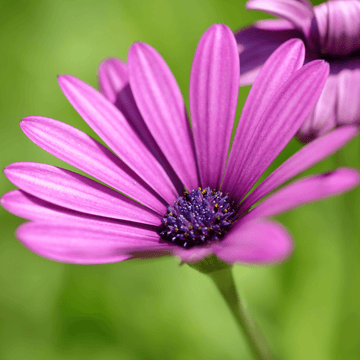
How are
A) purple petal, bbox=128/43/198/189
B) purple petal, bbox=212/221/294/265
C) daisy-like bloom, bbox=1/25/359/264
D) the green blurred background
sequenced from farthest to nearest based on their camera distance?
the green blurred background
purple petal, bbox=128/43/198/189
daisy-like bloom, bbox=1/25/359/264
purple petal, bbox=212/221/294/265

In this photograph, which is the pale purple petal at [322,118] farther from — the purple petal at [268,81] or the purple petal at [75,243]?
the purple petal at [75,243]

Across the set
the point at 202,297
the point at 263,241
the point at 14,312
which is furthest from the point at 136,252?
the point at 14,312

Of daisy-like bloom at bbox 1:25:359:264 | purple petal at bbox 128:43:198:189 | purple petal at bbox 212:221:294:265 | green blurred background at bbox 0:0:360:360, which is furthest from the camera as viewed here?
green blurred background at bbox 0:0:360:360

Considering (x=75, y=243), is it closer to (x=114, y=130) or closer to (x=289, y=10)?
(x=114, y=130)

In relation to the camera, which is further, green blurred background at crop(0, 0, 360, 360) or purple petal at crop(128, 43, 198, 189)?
green blurred background at crop(0, 0, 360, 360)

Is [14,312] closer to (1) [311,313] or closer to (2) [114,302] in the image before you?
(2) [114,302]

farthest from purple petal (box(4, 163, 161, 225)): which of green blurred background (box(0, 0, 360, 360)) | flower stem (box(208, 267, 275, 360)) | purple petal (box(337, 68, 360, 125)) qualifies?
green blurred background (box(0, 0, 360, 360))

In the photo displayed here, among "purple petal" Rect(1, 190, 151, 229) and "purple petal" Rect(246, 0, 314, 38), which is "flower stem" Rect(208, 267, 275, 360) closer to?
"purple petal" Rect(1, 190, 151, 229)
